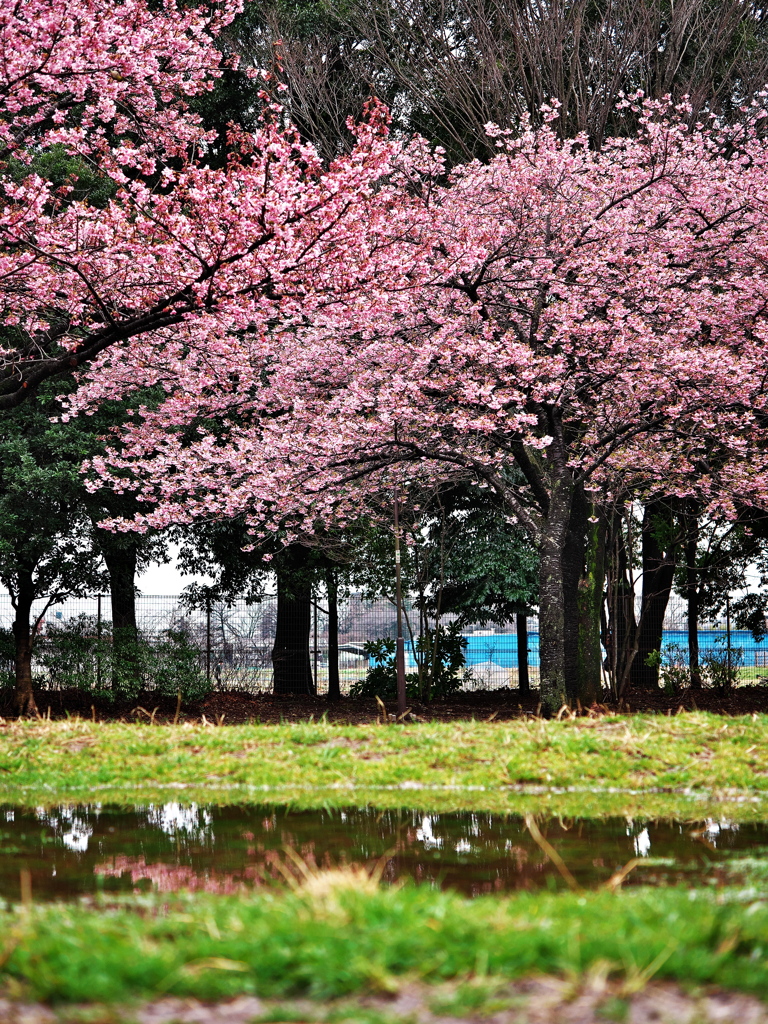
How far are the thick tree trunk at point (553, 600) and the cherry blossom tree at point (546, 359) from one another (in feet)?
0.08

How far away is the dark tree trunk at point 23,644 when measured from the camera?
54.8 ft

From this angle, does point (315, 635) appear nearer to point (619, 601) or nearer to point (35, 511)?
point (619, 601)

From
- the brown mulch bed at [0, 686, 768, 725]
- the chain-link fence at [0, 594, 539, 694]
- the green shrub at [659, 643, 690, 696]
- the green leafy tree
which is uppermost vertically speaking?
the green leafy tree

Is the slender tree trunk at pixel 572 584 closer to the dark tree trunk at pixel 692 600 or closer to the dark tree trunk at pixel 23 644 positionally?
the dark tree trunk at pixel 692 600

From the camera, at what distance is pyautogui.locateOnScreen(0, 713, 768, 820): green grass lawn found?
7348mm

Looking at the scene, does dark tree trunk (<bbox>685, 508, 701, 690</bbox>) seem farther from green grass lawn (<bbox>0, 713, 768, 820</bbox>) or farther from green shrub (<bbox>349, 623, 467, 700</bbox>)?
green grass lawn (<bbox>0, 713, 768, 820</bbox>)

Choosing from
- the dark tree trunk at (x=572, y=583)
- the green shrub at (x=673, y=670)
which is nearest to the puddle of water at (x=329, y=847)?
the dark tree trunk at (x=572, y=583)

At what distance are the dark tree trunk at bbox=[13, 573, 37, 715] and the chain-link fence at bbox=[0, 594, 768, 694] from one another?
67cm

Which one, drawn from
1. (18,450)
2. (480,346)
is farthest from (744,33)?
(18,450)

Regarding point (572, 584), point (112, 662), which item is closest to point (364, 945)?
point (572, 584)

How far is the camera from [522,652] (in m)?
22.3

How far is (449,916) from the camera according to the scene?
3.74 m

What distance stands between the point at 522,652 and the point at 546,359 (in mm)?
10717

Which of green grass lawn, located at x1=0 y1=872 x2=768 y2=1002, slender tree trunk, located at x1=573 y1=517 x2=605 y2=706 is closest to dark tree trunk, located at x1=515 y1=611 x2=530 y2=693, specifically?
slender tree trunk, located at x1=573 y1=517 x2=605 y2=706
